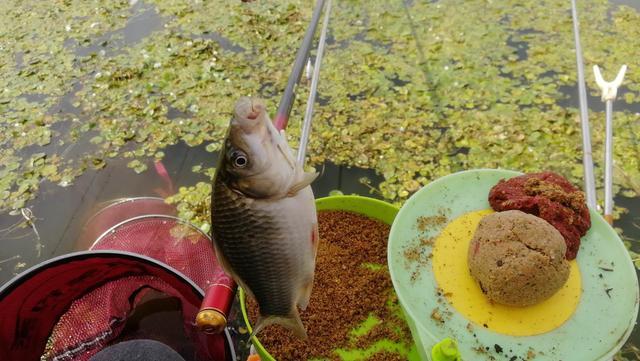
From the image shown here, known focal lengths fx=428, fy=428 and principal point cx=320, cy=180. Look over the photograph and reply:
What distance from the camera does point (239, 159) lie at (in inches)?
53.6

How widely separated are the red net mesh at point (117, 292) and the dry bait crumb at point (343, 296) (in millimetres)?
453

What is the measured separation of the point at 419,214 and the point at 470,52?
361cm

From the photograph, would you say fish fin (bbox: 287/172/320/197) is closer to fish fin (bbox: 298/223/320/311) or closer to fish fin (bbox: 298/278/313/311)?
fish fin (bbox: 298/223/320/311)

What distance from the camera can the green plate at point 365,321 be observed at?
2.55 metres

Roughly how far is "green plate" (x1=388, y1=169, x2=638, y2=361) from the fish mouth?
1167 millimetres

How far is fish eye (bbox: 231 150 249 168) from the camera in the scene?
1352mm

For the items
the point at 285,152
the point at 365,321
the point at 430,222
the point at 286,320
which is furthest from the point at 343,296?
the point at 285,152

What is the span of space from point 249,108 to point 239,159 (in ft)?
0.56

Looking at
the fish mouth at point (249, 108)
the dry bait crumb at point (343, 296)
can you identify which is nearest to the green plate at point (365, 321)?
the dry bait crumb at point (343, 296)

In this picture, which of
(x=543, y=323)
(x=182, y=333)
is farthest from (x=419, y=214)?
(x=182, y=333)

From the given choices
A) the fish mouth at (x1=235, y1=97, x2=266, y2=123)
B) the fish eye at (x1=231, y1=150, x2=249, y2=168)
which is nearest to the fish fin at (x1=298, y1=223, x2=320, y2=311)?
the fish eye at (x1=231, y1=150, x2=249, y2=168)

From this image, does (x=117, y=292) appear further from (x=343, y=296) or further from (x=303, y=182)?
(x=303, y=182)

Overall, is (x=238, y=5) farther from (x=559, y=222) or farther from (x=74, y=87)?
(x=559, y=222)

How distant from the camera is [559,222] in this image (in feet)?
6.82
